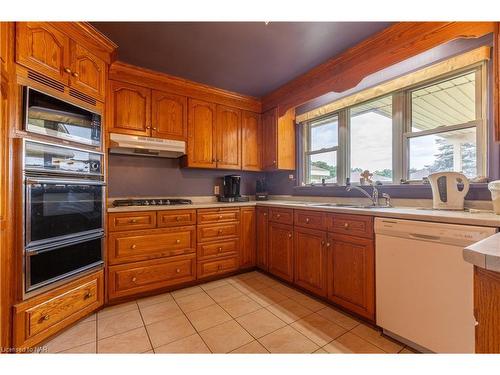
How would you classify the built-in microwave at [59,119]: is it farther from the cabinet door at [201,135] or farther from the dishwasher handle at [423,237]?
the dishwasher handle at [423,237]

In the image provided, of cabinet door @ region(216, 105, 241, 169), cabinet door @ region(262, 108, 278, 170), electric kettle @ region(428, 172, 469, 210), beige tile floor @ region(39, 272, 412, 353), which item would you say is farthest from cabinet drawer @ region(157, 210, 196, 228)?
electric kettle @ region(428, 172, 469, 210)

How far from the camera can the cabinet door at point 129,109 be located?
7.69 feet

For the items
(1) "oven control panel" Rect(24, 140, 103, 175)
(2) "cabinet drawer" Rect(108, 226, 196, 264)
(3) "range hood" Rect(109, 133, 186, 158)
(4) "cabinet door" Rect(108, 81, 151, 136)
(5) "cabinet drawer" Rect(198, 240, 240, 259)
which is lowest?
(5) "cabinet drawer" Rect(198, 240, 240, 259)

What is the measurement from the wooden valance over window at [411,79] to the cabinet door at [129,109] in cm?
210

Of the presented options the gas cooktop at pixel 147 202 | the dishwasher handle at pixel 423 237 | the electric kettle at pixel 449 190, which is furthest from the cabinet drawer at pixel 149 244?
the electric kettle at pixel 449 190

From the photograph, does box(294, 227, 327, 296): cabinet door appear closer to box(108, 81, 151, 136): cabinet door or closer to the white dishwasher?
the white dishwasher

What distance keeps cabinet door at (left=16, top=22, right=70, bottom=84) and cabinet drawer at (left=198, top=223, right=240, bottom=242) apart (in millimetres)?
1794

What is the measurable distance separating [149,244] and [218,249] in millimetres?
774

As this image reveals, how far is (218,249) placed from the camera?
8.68ft

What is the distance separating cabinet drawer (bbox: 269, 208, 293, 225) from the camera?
246 centimetres

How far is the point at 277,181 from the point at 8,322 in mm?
3065

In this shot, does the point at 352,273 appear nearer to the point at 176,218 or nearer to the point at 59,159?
the point at 176,218

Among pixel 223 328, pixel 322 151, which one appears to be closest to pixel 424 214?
pixel 223 328
